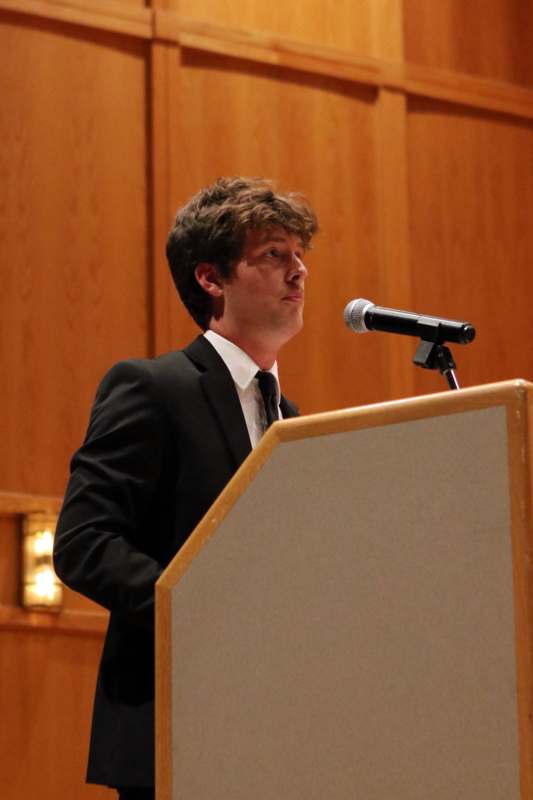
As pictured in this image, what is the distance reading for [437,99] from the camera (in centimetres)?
455

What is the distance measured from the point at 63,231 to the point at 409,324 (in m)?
2.13

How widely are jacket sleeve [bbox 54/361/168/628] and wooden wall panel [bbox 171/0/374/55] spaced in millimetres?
2489

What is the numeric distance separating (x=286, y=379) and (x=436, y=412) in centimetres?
273

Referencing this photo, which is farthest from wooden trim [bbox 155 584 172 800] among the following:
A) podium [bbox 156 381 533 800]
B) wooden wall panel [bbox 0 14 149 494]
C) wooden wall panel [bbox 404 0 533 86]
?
wooden wall panel [bbox 404 0 533 86]

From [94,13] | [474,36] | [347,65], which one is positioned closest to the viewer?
[94,13]

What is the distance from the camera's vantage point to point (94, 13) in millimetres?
3963

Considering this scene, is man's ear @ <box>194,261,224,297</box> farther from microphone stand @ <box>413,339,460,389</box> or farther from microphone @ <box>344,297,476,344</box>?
microphone stand @ <box>413,339,460,389</box>

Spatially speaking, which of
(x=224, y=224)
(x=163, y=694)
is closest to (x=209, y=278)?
(x=224, y=224)

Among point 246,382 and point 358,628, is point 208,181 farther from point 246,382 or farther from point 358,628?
point 358,628

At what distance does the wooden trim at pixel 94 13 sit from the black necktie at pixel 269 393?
2.15m

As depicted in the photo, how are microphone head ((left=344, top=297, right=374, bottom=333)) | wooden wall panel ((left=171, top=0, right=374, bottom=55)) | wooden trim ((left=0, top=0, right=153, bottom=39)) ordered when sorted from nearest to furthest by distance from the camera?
microphone head ((left=344, top=297, right=374, bottom=333)) < wooden trim ((left=0, top=0, right=153, bottom=39)) < wooden wall panel ((left=171, top=0, right=374, bottom=55))

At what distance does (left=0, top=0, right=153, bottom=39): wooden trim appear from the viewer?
385 centimetres

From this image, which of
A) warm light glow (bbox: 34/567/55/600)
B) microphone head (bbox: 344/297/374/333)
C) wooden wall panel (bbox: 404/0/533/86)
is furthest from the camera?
wooden wall panel (bbox: 404/0/533/86)

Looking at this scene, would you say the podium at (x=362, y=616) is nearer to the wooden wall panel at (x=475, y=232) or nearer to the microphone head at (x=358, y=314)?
the microphone head at (x=358, y=314)
